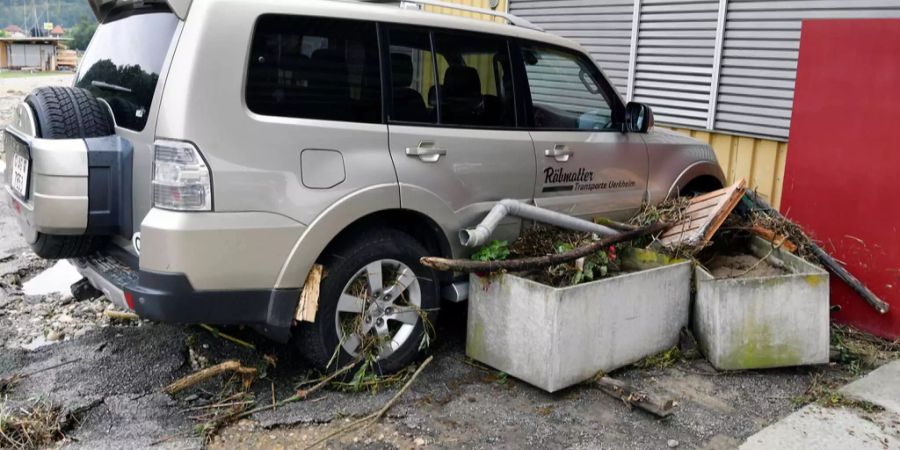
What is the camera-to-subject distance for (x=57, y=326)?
16.3ft

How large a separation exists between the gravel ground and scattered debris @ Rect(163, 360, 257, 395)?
0.06 m

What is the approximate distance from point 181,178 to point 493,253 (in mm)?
1815

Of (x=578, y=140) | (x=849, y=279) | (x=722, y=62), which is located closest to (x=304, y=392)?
(x=578, y=140)

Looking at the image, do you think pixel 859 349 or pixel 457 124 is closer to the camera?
pixel 457 124

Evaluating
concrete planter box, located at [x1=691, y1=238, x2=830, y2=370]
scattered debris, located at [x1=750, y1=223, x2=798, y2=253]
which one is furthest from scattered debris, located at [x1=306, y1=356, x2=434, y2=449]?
scattered debris, located at [x1=750, y1=223, x2=798, y2=253]

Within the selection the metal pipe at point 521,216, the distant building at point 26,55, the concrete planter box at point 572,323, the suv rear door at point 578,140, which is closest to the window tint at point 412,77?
the metal pipe at point 521,216

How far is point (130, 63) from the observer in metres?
3.97

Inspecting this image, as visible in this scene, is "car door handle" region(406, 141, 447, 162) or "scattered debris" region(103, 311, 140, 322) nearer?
"car door handle" region(406, 141, 447, 162)

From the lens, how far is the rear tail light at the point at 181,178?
3.48 m

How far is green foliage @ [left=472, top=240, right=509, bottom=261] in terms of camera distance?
443 cm

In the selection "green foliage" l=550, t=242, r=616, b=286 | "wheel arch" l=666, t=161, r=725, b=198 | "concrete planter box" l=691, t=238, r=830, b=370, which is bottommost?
"concrete planter box" l=691, t=238, r=830, b=370

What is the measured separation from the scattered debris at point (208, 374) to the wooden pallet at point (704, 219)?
2.76m

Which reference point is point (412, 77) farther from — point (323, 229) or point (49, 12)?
point (49, 12)

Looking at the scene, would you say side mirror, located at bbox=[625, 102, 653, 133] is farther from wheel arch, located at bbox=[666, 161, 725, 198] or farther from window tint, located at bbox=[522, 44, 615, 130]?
wheel arch, located at bbox=[666, 161, 725, 198]
